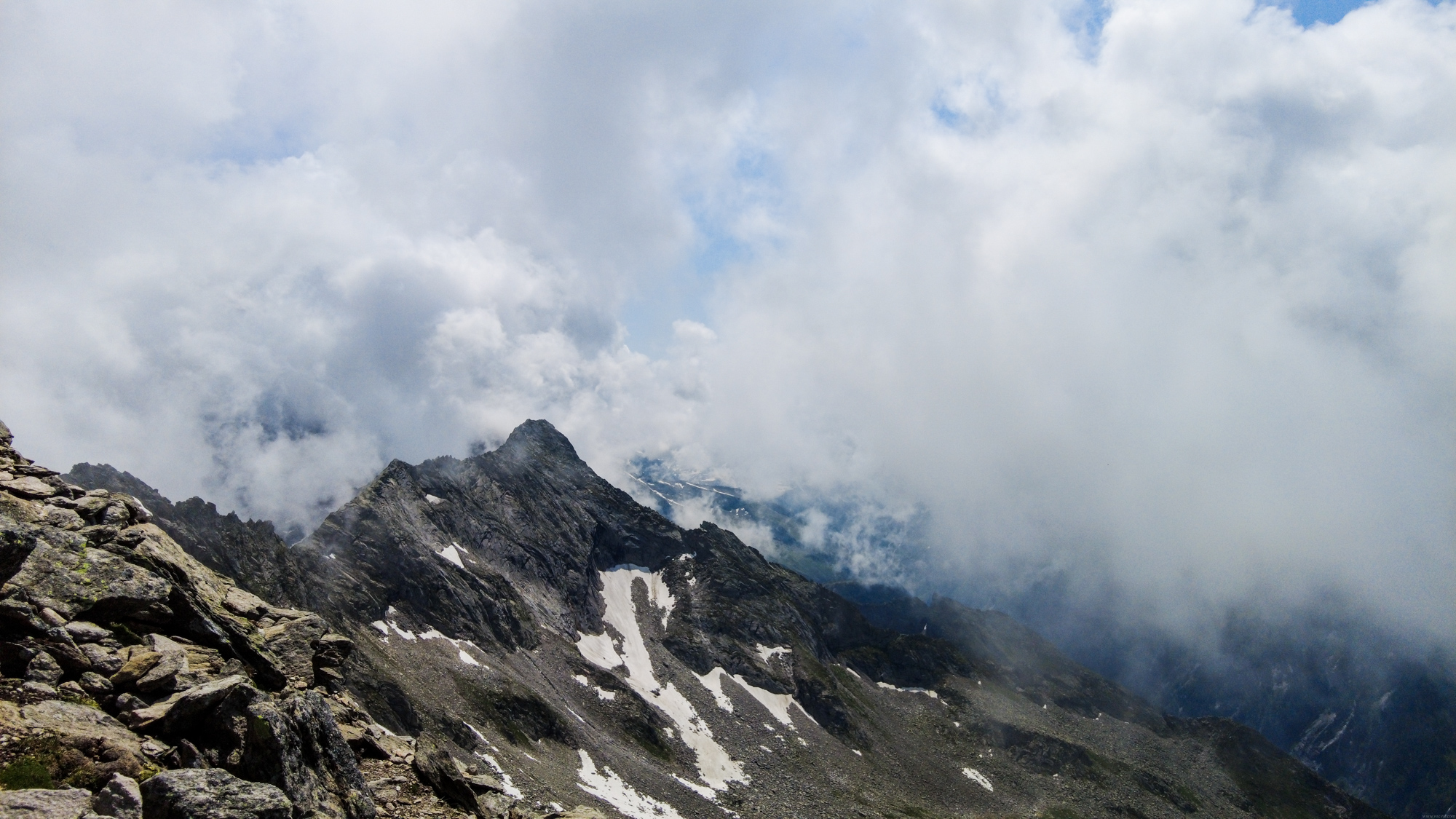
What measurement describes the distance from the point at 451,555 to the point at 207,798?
190928 mm

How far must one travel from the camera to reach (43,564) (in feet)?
69.6

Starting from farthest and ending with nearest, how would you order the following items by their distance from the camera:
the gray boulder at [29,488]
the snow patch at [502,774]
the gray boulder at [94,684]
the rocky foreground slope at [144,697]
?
the snow patch at [502,774] → the gray boulder at [29,488] → the gray boulder at [94,684] → the rocky foreground slope at [144,697]

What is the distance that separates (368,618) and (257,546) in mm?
25806

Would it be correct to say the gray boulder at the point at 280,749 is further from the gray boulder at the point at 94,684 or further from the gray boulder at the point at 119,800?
the gray boulder at the point at 119,800

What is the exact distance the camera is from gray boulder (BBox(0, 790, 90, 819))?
44.3 feet

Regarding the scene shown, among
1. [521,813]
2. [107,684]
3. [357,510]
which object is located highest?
Answer: [357,510]

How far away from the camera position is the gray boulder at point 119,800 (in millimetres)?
14477

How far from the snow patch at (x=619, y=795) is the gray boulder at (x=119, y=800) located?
4784 inches

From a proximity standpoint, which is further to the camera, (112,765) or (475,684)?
(475,684)

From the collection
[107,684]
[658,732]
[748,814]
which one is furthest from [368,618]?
[107,684]

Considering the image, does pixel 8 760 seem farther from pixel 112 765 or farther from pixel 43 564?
pixel 43 564

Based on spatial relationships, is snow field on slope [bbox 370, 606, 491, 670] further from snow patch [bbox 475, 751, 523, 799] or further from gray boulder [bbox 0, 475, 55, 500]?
gray boulder [bbox 0, 475, 55, 500]

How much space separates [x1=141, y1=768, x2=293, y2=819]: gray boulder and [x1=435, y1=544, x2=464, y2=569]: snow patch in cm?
18224

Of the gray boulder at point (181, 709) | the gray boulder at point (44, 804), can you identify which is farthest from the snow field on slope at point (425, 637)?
the gray boulder at point (44, 804)
